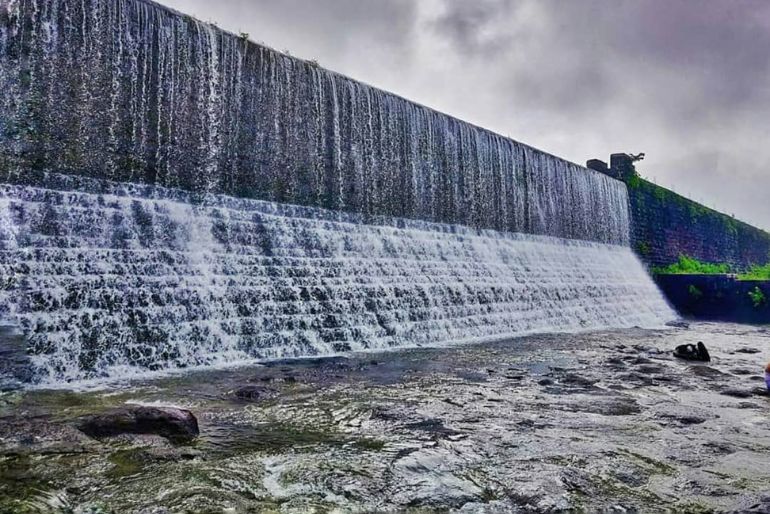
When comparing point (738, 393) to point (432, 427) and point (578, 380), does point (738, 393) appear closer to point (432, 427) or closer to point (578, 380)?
point (578, 380)

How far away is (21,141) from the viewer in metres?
7.14

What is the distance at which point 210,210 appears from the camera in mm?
9039

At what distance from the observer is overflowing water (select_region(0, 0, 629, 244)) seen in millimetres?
7430

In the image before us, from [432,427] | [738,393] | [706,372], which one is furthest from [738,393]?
[432,427]

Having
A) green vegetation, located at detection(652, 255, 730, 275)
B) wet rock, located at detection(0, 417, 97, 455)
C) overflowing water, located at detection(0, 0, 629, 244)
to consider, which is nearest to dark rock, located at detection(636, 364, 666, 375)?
wet rock, located at detection(0, 417, 97, 455)

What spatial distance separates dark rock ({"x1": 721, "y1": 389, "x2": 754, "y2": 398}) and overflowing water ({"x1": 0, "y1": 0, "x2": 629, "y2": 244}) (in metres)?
7.66

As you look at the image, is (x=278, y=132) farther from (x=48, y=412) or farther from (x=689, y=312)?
(x=689, y=312)

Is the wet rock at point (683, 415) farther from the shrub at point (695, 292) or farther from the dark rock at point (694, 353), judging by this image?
the shrub at point (695, 292)

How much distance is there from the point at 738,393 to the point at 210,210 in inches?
298

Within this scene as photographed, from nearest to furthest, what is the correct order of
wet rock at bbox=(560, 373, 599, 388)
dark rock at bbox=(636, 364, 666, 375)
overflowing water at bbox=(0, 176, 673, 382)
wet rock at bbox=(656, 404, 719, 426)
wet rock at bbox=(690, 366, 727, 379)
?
1. wet rock at bbox=(656, 404, 719, 426)
2. wet rock at bbox=(560, 373, 599, 388)
3. overflowing water at bbox=(0, 176, 673, 382)
4. wet rock at bbox=(690, 366, 727, 379)
5. dark rock at bbox=(636, 364, 666, 375)

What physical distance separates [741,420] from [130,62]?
8.99 meters

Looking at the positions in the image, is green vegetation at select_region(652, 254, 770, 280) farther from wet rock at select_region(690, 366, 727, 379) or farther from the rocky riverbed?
the rocky riverbed

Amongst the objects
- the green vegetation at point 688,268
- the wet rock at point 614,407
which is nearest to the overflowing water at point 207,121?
the wet rock at point 614,407

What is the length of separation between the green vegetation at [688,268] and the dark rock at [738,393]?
68.6 ft
